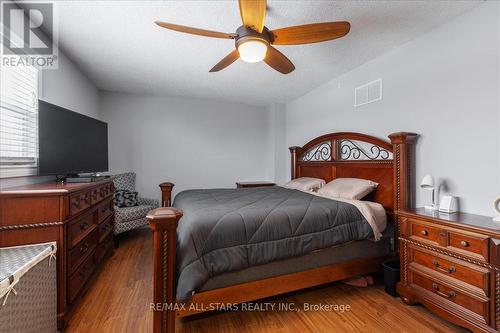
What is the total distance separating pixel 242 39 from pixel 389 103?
192 centimetres

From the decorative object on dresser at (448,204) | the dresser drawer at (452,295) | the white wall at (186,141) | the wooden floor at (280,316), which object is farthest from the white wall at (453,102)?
the white wall at (186,141)

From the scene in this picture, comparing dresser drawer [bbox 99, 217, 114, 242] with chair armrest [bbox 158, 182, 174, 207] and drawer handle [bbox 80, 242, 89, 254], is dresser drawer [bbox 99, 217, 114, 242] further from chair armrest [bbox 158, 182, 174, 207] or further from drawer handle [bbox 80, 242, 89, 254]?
chair armrest [bbox 158, 182, 174, 207]

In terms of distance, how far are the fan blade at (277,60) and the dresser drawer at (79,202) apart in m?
1.90

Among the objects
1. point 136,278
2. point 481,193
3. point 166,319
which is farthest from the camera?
point 136,278

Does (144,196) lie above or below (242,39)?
below

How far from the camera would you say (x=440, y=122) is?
2.08 m

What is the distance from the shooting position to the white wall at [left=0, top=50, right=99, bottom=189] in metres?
2.08

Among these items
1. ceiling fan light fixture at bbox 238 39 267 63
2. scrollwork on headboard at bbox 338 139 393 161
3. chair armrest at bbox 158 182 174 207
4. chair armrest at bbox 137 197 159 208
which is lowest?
chair armrest at bbox 137 197 159 208

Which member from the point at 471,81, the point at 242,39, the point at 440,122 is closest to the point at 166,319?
the point at 242,39

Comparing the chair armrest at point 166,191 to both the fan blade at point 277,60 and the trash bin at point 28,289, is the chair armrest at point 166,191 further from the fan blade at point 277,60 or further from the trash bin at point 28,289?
the fan blade at point 277,60

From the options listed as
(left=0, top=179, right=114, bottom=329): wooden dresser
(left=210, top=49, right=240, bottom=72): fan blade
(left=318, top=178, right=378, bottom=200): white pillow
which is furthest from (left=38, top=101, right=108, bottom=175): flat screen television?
(left=318, top=178, right=378, bottom=200): white pillow

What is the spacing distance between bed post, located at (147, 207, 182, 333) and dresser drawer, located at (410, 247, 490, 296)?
1954 millimetres

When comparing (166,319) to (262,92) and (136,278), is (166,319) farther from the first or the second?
(262,92)

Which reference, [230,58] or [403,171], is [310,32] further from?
[403,171]
